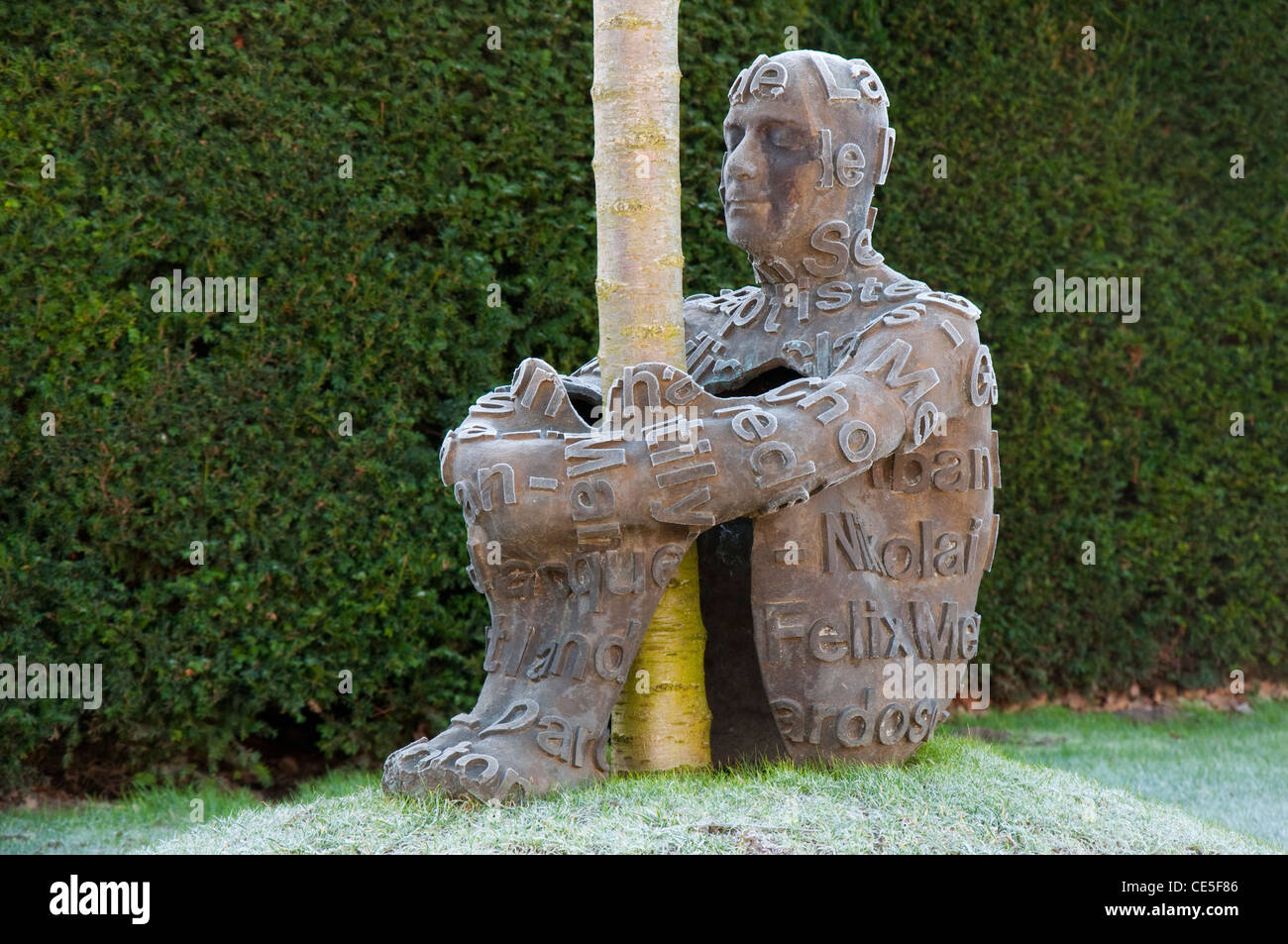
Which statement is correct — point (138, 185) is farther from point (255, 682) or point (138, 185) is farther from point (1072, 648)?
point (1072, 648)

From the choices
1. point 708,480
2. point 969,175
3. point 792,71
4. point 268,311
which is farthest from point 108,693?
point 969,175

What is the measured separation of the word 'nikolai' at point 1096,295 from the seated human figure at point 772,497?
9.46ft

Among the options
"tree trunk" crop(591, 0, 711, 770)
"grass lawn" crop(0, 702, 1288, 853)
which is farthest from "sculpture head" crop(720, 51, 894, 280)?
"grass lawn" crop(0, 702, 1288, 853)

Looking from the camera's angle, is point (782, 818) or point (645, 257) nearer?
point (782, 818)

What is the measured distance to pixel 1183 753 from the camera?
20.0ft

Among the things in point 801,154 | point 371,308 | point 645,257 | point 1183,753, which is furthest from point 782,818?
point 1183,753

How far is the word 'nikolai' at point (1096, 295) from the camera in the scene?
639cm

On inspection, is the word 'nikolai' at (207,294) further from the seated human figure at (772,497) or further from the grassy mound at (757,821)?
the grassy mound at (757,821)

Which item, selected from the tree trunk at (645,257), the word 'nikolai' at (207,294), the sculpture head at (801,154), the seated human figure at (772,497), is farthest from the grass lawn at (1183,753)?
the word 'nikolai' at (207,294)

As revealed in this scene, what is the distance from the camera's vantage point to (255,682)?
5039 millimetres

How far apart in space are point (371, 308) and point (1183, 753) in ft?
13.0
